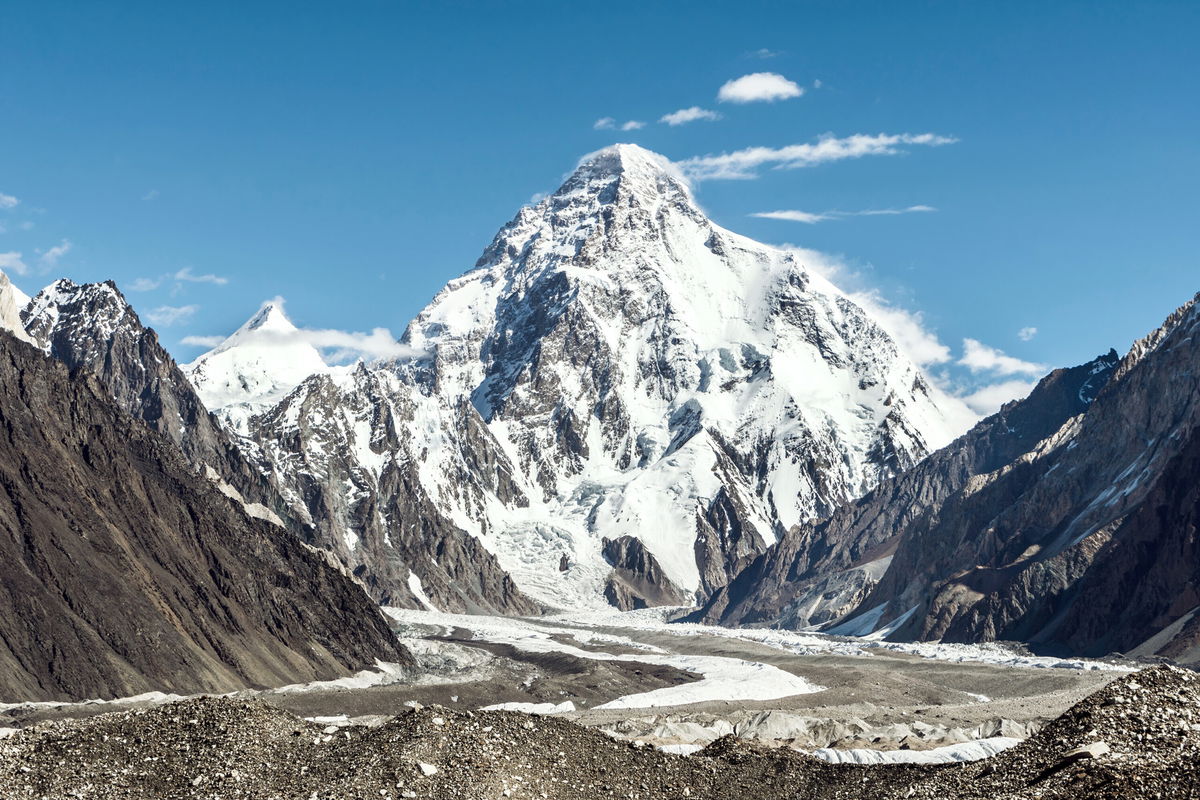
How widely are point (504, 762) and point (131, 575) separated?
3915 inches

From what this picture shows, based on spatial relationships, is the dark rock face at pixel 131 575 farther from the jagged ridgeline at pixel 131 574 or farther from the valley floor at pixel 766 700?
the valley floor at pixel 766 700

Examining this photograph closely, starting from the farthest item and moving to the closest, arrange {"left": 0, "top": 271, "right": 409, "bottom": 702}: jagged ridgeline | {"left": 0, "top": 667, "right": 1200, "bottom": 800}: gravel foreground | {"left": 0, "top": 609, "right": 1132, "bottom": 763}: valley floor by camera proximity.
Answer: {"left": 0, "top": 271, "right": 409, "bottom": 702}: jagged ridgeline
{"left": 0, "top": 609, "right": 1132, "bottom": 763}: valley floor
{"left": 0, "top": 667, "right": 1200, "bottom": 800}: gravel foreground

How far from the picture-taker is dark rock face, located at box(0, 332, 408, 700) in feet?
387

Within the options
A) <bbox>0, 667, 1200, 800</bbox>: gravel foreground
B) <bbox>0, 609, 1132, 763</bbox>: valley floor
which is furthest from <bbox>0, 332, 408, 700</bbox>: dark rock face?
<bbox>0, 667, 1200, 800</bbox>: gravel foreground

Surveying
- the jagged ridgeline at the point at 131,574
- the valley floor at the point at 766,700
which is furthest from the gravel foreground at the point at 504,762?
the jagged ridgeline at the point at 131,574

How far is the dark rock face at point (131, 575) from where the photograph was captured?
117812mm

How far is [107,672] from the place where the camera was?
383 ft

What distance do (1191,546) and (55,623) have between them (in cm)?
14540

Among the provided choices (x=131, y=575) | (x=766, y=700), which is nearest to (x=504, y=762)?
(x=131, y=575)

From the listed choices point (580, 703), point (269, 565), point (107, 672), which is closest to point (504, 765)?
point (107, 672)

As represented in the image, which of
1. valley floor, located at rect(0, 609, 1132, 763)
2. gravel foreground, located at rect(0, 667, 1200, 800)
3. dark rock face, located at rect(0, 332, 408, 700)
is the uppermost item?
dark rock face, located at rect(0, 332, 408, 700)

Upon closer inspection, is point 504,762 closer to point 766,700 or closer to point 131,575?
point 131,575

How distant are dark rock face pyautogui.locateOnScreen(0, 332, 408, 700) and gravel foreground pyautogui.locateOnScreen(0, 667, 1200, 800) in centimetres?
6546

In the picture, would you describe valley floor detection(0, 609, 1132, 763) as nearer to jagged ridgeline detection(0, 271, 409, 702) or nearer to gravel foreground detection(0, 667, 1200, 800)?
jagged ridgeline detection(0, 271, 409, 702)
